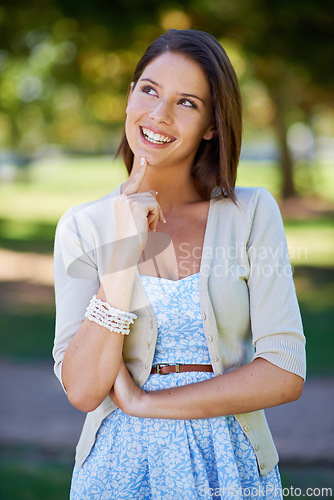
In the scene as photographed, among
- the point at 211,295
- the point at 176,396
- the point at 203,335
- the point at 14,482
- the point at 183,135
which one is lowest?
the point at 14,482

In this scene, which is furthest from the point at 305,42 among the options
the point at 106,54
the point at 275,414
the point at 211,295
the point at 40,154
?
the point at 40,154

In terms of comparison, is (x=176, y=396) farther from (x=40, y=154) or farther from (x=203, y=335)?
(x=40, y=154)

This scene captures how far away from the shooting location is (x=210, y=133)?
2.53m

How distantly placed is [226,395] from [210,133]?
104 centimetres

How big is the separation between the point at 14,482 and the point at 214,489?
2805 mm

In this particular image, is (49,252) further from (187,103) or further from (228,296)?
(228,296)

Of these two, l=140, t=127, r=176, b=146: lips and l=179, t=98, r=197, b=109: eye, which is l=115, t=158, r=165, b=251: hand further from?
l=179, t=98, r=197, b=109: eye

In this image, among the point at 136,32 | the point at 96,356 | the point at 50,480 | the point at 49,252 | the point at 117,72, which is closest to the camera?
the point at 96,356

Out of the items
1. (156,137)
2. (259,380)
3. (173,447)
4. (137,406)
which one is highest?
(156,137)

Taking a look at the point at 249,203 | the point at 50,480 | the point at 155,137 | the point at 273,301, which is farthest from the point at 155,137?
the point at 50,480

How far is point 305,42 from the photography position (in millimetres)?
9297

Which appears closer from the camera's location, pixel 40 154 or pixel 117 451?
pixel 117 451

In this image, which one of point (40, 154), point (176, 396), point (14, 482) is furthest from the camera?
point (40, 154)

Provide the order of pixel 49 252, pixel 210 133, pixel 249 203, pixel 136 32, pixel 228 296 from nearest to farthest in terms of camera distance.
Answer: pixel 228 296 < pixel 249 203 < pixel 210 133 < pixel 136 32 < pixel 49 252
